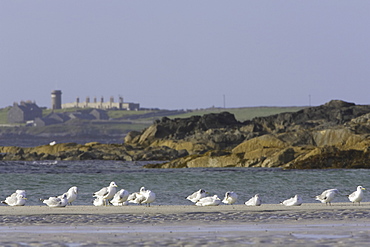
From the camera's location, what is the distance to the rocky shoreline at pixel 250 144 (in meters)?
54.3

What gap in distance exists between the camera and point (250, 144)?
62906mm

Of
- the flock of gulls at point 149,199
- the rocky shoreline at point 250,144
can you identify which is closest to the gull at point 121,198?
the flock of gulls at point 149,199

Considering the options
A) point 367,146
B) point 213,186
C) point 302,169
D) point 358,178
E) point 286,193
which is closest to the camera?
point 286,193

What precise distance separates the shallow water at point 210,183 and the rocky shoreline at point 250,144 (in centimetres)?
290

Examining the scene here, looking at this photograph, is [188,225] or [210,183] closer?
[188,225]

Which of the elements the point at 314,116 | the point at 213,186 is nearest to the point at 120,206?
the point at 213,186

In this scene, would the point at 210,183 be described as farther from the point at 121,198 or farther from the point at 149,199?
the point at 121,198

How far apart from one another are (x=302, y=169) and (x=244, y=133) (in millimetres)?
32358

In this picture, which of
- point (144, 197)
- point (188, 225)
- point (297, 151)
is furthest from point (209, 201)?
point (297, 151)

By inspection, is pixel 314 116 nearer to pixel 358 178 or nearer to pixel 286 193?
pixel 358 178

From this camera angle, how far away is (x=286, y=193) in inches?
1373

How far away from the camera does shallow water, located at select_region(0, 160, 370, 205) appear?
112ft

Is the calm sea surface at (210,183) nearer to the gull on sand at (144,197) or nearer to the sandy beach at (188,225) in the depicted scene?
the gull on sand at (144,197)

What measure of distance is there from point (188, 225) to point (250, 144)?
142ft
